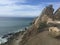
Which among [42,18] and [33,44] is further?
[42,18]

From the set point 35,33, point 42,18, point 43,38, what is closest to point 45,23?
point 42,18

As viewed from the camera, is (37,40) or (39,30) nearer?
(37,40)

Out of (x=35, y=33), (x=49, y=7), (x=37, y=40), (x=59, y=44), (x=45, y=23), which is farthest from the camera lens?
(x=49, y=7)

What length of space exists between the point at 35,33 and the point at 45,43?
3654 millimetres

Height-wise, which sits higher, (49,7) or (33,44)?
(49,7)

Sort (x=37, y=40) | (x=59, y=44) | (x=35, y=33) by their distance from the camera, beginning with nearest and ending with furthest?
(x=59, y=44), (x=37, y=40), (x=35, y=33)

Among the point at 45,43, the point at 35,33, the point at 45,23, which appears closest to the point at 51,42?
the point at 45,43

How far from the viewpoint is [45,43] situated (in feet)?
55.5

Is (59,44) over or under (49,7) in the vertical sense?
under

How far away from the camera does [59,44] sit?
1664cm

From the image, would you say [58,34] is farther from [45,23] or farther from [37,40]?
[45,23]

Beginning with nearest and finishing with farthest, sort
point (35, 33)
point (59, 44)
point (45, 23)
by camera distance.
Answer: point (59, 44), point (35, 33), point (45, 23)

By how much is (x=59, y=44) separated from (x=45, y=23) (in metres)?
6.28

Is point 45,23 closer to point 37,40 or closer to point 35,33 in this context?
point 35,33
